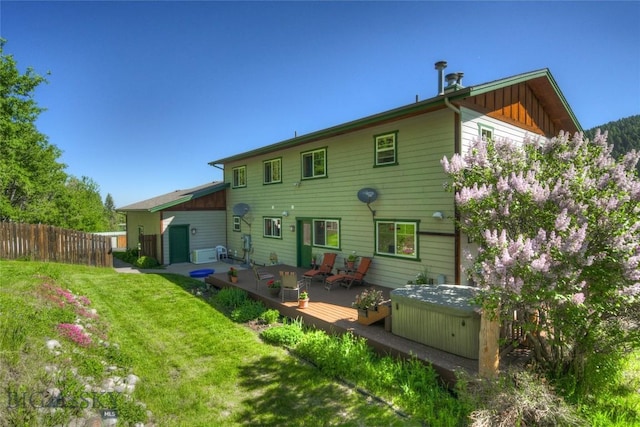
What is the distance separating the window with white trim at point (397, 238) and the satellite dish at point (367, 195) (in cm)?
79

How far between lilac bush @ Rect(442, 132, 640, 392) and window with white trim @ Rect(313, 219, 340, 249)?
631 cm

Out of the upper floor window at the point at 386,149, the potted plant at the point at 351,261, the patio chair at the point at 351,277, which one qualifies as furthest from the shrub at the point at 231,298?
the upper floor window at the point at 386,149

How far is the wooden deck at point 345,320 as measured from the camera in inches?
193

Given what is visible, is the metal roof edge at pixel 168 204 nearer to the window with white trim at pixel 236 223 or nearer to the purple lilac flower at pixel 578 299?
the window with white trim at pixel 236 223

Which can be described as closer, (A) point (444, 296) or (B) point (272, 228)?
(A) point (444, 296)

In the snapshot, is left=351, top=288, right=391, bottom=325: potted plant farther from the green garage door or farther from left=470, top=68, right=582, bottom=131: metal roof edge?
the green garage door

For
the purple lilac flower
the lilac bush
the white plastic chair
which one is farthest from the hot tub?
the white plastic chair

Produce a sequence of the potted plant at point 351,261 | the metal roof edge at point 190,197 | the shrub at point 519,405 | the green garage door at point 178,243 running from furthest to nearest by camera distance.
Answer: the green garage door at point 178,243 < the metal roof edge at point 190,197 < the potted plant at point 351,261 < the shrub at point 519,405

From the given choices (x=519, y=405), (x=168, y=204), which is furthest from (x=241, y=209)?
(x=519, y=405)

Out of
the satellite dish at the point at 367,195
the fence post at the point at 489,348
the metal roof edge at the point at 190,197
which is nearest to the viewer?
the fence post at the point at 489,348

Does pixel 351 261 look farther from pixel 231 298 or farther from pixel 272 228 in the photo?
pixel 272 228

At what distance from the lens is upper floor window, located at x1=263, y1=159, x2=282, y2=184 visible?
14289mm

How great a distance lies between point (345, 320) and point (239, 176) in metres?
12.5

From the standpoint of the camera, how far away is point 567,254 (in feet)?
12.0
